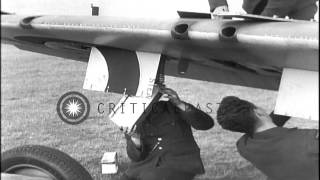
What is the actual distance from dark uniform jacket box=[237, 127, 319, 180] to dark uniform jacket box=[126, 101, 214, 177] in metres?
0.45

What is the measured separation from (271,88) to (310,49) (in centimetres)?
136

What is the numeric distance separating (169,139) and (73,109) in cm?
62

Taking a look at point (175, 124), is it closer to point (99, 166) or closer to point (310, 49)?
point (99, 166)

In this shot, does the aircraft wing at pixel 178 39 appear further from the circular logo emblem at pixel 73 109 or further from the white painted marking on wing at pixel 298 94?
the circular logo emblem at pixel 73 109

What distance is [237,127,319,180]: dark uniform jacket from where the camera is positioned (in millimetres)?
1854

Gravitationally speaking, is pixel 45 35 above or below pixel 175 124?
above

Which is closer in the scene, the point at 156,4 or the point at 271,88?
the point at 156,4

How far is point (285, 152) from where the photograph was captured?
1.95 meters

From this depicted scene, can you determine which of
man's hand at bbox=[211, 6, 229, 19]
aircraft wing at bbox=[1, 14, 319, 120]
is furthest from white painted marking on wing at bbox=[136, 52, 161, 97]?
man's hand at bbox=[211, 6, 229, 19]

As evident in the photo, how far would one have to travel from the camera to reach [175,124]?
272 cm

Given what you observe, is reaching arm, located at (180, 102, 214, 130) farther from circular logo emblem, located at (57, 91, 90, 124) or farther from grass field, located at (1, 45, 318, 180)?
circular logo emblem, located at (57, 91, 90, 124)

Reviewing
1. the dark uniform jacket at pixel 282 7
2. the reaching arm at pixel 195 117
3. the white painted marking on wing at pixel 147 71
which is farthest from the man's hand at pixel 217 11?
the reaching arm at pixel 195 117

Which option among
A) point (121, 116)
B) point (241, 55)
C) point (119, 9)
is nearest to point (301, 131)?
point (241, 55)

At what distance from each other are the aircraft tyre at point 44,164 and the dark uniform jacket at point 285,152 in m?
0.75
